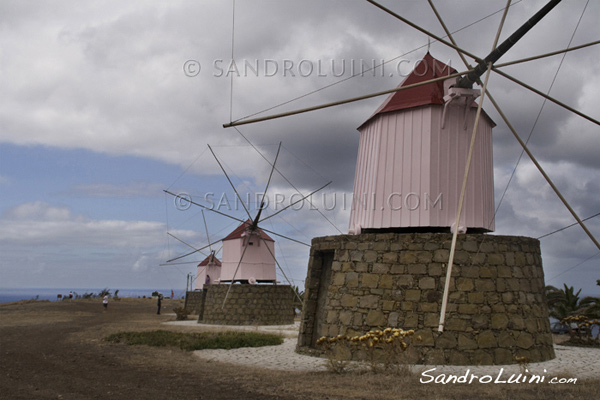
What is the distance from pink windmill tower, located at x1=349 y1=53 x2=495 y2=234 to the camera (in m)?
10.9

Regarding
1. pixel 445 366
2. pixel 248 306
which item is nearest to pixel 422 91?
pixel 445 366

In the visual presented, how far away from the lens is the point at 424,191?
10.9 meters

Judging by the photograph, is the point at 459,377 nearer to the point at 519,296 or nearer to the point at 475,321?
the point at 475,321

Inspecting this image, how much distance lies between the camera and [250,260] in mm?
26281

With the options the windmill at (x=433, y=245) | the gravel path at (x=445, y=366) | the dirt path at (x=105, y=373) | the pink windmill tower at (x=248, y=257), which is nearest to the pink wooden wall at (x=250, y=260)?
the pink windmill tower at (x=248, y=257)

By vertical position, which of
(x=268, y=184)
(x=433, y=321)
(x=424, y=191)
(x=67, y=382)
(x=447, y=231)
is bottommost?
(x=67, y=382)

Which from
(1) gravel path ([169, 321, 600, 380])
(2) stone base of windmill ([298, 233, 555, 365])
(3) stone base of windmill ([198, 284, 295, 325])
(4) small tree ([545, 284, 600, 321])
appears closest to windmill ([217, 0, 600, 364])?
(2) stone base of windmill ([298, 233, 555, 365])

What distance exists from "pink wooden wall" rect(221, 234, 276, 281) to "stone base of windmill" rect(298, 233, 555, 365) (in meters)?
15.2

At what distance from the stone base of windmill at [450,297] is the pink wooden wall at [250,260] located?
15.2 m

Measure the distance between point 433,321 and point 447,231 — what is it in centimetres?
200

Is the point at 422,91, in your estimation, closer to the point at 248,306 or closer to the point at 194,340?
the point at 194,340

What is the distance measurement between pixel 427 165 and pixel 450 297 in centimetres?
276

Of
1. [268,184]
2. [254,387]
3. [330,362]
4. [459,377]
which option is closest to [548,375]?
[459,377]

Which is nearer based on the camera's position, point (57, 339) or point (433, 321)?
point (433, 321)
